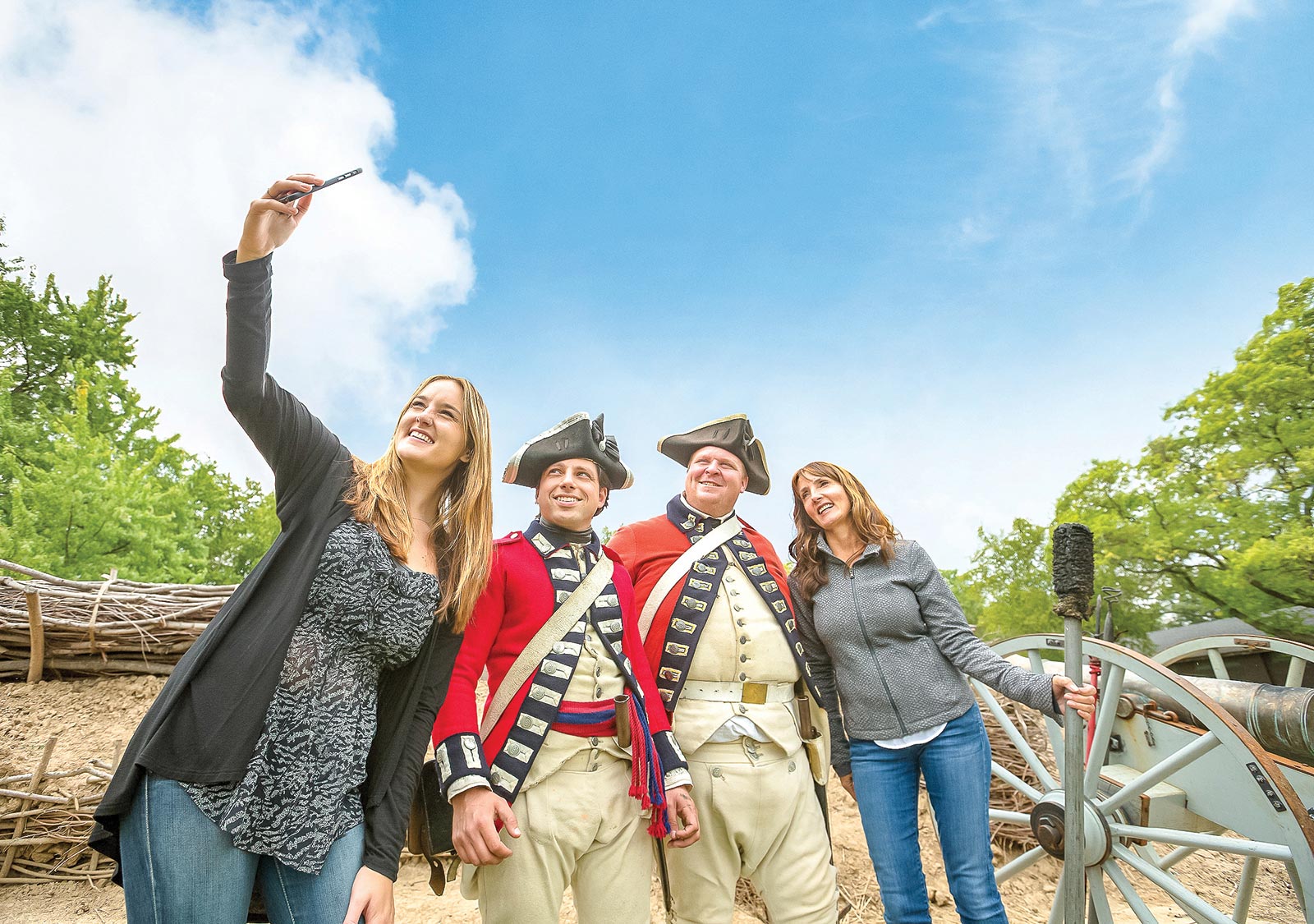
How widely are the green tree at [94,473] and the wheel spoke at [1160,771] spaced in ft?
56.2

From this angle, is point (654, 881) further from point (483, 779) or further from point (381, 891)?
point (381, 891)

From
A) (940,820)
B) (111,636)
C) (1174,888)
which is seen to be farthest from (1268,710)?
(111,636)

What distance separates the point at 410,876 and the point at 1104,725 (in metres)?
4.33

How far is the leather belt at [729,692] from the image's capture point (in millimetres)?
2734

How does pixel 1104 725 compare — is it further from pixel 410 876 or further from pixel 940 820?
pixel 410 876

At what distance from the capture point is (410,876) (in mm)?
5082

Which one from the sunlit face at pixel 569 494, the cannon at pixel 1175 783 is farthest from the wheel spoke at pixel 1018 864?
the sunlit face at pixel 569 494

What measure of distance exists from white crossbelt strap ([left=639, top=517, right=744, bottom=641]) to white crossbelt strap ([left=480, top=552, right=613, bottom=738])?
382 mm

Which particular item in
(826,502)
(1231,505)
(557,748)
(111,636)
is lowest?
(557,748)

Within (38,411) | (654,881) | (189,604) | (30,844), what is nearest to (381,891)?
(654,881)

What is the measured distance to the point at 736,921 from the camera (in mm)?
4551

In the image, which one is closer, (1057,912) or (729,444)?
(729,444)

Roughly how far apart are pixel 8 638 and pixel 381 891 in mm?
6490

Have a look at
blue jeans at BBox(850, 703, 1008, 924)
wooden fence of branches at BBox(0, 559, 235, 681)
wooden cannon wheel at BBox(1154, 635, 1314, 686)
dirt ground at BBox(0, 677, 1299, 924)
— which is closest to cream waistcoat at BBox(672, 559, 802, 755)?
blue jeans at BBox(850, 703, 1008, 924)
